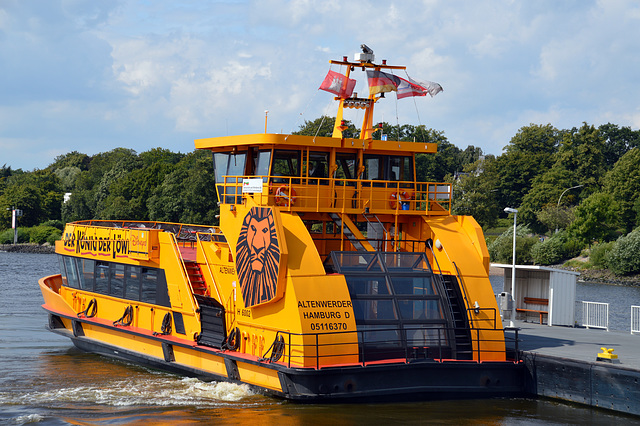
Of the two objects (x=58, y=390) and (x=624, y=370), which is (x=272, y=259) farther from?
(x=624, y=370)

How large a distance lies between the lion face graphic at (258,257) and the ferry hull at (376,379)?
130cm

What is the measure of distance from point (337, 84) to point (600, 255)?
49.1m

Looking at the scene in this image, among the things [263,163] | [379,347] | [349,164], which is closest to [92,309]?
[263,163]

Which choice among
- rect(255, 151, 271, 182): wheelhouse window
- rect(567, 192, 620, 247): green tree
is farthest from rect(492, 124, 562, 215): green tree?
rect(255, 151, 271, 182): wheelhouse window

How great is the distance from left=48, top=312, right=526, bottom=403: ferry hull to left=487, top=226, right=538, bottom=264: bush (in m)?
43.6

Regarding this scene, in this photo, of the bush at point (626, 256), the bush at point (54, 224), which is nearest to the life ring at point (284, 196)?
the bush at point (626, 256)

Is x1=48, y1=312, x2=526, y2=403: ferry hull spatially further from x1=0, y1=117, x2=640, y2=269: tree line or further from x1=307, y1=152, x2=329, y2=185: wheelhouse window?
x1=0, y1=117, x2=640, y2=269: tree line

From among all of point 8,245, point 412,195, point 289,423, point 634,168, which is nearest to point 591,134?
point 634,168

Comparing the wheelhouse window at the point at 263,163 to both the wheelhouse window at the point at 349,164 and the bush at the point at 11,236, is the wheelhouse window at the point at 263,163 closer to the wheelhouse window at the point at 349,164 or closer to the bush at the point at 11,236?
the wheelhouse window at the point at 349,164

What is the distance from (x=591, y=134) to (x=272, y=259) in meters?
76.9

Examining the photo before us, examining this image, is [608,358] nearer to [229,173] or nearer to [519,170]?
[229,173]

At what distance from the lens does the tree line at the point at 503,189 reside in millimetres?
65562

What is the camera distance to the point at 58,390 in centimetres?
1523

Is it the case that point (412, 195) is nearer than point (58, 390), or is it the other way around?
point (58, 390)
